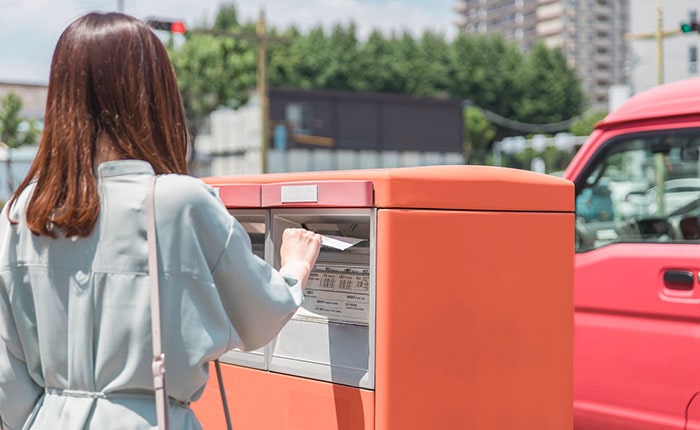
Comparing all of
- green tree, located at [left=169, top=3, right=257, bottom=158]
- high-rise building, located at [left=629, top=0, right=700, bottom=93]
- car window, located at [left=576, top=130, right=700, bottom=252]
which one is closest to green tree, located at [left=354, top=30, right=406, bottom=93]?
high-rise building, located at [left=629, top=0, right=700, bottom=93]

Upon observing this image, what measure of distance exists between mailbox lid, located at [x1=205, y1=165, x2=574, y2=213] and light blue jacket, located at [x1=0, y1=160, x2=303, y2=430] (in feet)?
2.07

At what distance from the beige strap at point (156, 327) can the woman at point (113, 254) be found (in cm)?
2

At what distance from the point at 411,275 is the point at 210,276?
746 millimetres

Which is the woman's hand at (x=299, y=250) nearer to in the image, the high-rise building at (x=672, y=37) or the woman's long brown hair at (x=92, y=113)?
the woman's long brown hair at (x=92, y=113)

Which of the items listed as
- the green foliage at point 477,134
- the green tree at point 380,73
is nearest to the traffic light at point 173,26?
the green foliage at point 477,134

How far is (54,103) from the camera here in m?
1.81

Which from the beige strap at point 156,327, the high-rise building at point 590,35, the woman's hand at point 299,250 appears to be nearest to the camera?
the beige strap at point 156,327

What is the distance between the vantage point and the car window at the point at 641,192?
3.97 metres

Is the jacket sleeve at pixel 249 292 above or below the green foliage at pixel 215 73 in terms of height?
below

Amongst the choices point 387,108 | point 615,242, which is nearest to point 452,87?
point 387,108

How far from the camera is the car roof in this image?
3711 mm

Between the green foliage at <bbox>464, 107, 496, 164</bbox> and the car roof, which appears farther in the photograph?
the green foliage at <bbox>464, 107, 496, 164</bbox>

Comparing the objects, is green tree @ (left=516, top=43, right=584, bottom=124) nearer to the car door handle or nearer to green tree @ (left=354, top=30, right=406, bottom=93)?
green tree @ (left=354, top=30, right=406, bottom=93)

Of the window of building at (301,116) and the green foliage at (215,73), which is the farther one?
the window of building at (301,116)
